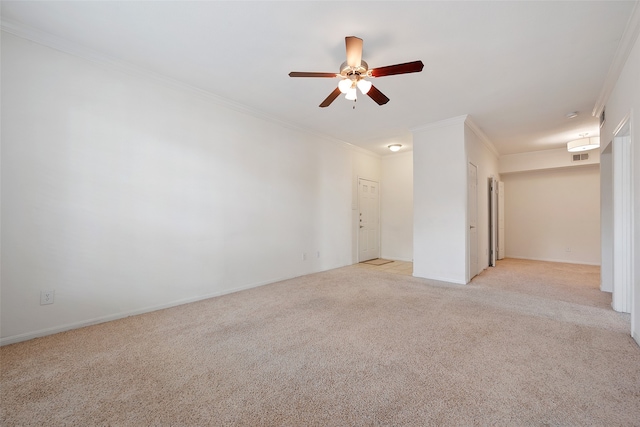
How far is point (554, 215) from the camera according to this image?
659cm

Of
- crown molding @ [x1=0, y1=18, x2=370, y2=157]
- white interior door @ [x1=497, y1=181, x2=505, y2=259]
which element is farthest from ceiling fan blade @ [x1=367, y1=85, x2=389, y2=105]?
white interior door @ [x1=497, y1=181, x2=505, y2=259]

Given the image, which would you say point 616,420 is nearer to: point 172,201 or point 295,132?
point 172,201

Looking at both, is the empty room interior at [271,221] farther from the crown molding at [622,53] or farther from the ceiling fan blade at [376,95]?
the ceiling fan blade at [376,95]

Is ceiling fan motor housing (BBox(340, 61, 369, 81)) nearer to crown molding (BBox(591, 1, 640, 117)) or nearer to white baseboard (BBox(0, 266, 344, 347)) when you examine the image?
crown molding (BBox(591, 1, 640, 117))

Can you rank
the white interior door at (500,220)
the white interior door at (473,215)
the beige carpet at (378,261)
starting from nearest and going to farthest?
1. the white interior door at (473,215)
2. the beige carpet at (378,261)
3. the white interior door at (500,220)

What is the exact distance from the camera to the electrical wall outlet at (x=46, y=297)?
2.41 m

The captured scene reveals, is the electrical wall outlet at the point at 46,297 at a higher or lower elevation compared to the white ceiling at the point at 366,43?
lower

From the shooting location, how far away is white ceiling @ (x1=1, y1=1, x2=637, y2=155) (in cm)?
208

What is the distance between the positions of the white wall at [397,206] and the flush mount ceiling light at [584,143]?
2.96m

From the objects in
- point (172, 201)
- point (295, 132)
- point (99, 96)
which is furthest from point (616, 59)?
point (99, 96)

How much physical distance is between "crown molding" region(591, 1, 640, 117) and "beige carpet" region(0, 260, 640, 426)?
261cm

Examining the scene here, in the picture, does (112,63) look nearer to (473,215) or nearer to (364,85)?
(364,85)

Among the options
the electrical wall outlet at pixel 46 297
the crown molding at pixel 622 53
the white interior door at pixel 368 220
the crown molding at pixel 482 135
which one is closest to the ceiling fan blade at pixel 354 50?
the crown molding at pixel 622 53

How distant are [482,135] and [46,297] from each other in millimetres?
6609
